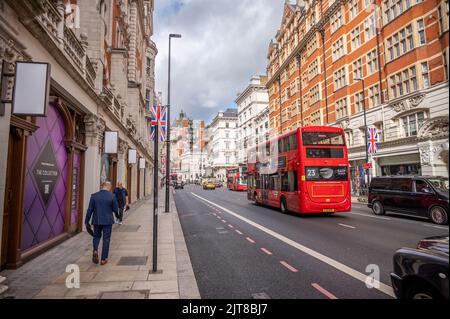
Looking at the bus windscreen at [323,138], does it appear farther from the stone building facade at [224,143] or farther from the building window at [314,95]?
the stone building facade at [224,143]

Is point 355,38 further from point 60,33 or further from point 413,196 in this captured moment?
point 60,33

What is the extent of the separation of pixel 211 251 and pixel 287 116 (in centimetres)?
4086

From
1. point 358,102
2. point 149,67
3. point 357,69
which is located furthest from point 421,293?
point 149,67

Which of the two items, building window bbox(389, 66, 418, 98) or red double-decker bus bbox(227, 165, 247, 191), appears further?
red double-decker bus bbox(227, 165, 247, 191)

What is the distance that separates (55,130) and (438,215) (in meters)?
14.2

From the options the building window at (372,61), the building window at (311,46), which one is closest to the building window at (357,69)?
the building window at (372,61)

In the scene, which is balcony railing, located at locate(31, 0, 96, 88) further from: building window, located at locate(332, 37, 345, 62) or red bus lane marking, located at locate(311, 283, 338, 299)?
building window, located at locate(332, 37, 345, 62)

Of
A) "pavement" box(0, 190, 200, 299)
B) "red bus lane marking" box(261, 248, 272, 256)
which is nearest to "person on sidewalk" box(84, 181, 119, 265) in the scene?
"pavement" box(0, 190, 200, 299)

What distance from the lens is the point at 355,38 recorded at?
28688mm

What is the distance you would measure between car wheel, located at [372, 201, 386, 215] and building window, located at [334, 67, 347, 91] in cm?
1867

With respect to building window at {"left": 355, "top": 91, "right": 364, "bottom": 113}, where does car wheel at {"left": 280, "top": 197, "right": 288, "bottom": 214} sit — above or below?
below

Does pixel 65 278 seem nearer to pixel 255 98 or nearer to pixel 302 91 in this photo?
pixel 302 91

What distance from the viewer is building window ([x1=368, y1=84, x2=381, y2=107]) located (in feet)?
83.7

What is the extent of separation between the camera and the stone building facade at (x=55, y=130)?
5.48 meters
